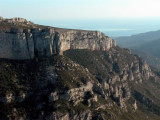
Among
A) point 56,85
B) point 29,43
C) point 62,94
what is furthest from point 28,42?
point 62,94

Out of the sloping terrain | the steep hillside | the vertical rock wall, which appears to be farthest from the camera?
the vertical rock wall

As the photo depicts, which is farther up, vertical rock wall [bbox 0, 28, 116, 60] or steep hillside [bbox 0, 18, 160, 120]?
vertical rock wall [bbox 0, 28, 116, 60]

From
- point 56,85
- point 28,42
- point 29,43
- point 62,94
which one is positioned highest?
point 28,42

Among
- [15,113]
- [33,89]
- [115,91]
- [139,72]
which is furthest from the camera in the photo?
[139,72]

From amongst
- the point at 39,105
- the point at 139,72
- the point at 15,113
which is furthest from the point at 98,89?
the point at 139,72

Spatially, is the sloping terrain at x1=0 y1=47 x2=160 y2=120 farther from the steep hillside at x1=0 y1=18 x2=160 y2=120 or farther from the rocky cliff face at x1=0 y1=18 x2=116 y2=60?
the rocky cliff face at x1=0 y1=18 x2=116 y2=60

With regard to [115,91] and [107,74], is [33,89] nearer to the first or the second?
[115,91]

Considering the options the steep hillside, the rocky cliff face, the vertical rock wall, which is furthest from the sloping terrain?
the rocky cliff face

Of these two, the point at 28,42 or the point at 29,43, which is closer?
the point at 28,42

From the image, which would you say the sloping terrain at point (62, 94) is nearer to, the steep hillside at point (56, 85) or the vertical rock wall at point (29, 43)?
the steep hillside at point (56, 85)

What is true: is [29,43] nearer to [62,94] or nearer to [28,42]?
[28,42]

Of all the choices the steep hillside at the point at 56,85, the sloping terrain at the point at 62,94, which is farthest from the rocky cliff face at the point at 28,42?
the sloping terrain at the point at 62,94
